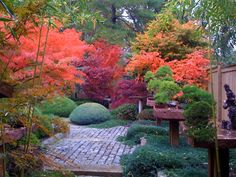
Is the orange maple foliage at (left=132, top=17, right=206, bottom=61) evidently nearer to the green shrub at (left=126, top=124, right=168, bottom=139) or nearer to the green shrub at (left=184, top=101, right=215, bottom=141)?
the green shrub at (left=126, top=124, right=168, bottom=139)

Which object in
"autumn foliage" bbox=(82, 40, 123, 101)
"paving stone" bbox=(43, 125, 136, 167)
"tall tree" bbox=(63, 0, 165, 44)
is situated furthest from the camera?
"autumn foliage" bbox=(82, 40, 123, 101)

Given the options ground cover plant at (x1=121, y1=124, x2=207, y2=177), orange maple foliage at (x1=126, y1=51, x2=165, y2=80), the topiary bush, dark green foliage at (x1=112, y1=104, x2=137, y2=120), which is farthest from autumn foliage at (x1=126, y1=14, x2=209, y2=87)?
the topiary bush

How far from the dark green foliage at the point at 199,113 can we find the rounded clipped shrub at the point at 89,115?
8793mm

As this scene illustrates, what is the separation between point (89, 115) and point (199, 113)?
29.3 feet

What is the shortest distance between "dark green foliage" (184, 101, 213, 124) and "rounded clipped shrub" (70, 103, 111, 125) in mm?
8793

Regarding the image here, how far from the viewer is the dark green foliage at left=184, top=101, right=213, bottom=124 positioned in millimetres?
2541

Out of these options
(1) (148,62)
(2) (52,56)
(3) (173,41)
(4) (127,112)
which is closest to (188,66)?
(1) (148,62)

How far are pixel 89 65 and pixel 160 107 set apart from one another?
7.63 meters

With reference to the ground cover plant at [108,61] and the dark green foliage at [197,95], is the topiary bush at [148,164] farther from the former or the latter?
the dark green foliage at [197,95]

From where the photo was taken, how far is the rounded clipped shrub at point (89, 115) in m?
11.2

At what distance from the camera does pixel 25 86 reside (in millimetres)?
2090

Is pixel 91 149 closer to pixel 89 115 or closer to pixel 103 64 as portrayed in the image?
pixel 89 115

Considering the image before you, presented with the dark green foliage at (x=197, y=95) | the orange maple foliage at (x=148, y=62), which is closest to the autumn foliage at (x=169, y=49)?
the orange maple foliage at (x=148, y=62)

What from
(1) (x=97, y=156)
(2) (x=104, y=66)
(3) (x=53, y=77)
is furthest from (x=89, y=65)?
(1) (x=97, y=156)
